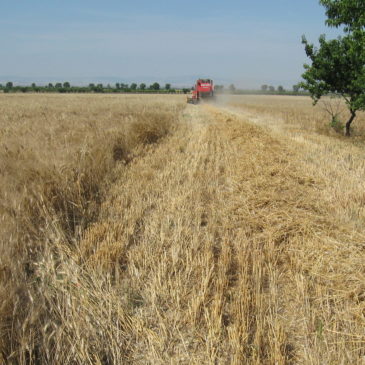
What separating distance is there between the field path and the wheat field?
0.05 ft

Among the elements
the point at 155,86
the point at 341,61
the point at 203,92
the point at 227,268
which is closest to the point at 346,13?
the point at 341,61

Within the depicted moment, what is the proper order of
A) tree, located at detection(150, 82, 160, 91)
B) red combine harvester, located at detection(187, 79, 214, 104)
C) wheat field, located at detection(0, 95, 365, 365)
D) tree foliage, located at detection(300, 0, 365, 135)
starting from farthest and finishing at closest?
tree, located at detection(150, 82, 160, 91)
red combine harvester, located at detection(187, 79, 214, 104)
tree foliage, located at detection(300, 0, 365, 135)
wheat field, located at detection(0, 95, 365, 365)

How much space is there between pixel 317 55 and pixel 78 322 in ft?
38.7

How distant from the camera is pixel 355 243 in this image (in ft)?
11.5

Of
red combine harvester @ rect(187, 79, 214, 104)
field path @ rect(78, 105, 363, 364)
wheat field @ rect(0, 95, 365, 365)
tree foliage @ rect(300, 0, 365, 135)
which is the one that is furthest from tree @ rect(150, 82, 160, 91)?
field path @ rect(78, 105, 363, 364)

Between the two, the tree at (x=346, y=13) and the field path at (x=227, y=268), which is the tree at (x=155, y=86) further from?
the field path at (x=227, y=268)

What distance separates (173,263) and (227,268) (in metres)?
0.53

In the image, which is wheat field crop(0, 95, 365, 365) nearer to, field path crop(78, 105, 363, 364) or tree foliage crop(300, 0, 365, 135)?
field path crop(78, 105, 363, 364)

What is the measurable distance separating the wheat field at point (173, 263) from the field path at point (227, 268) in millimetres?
15

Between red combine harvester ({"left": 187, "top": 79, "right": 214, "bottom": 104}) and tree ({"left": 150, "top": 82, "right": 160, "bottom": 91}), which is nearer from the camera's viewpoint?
red combine harvester ({"left": 187, "top": 79, "right": 214, "bottom": 104})

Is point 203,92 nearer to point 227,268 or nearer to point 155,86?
point 227,268

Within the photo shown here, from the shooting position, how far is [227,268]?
3.04 meters

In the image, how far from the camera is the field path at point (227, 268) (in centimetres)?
218

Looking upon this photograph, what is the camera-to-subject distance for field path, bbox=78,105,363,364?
85.9 inches
